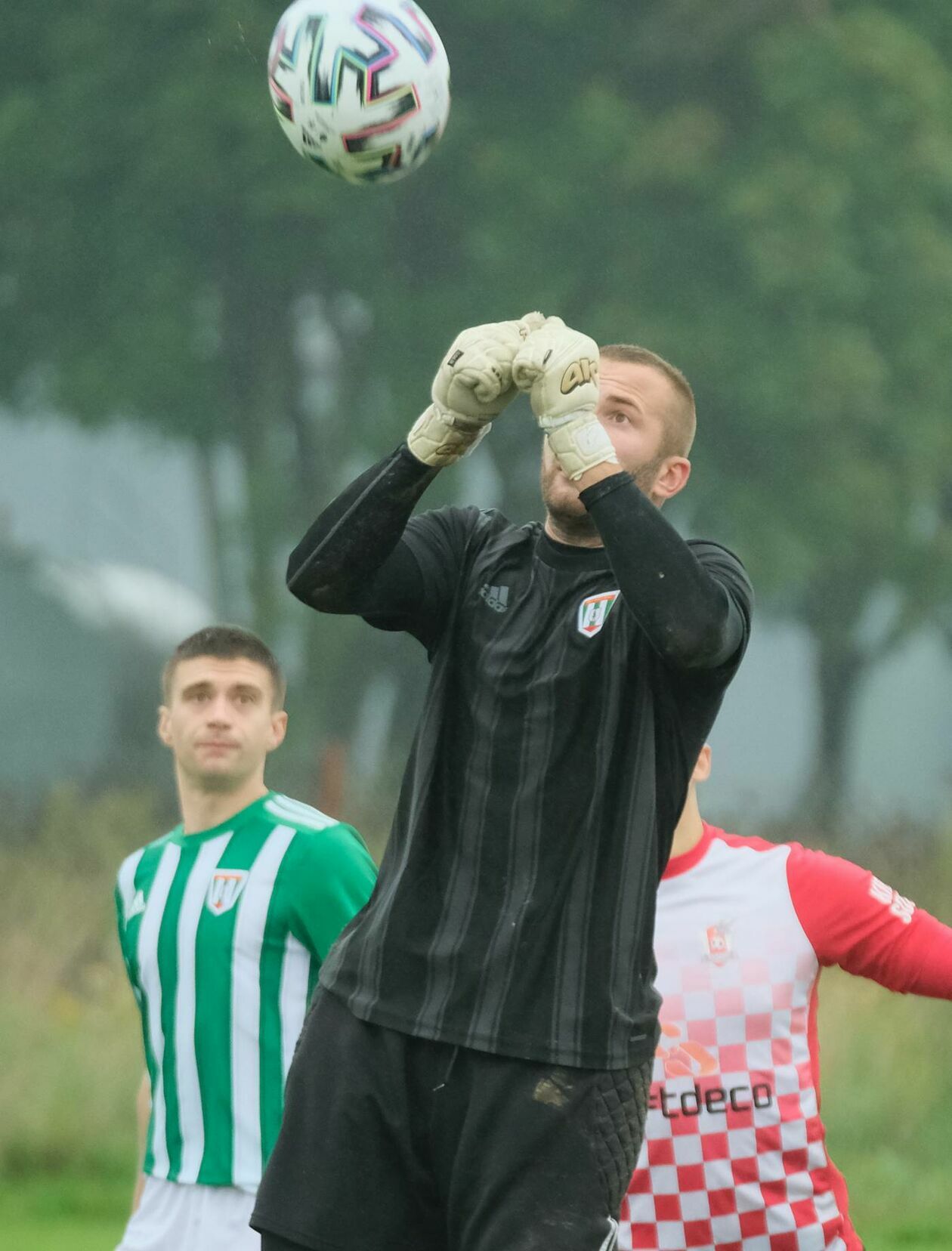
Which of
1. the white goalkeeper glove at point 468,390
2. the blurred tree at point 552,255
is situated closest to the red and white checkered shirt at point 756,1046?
the white goalkeeper glove at point 468,390

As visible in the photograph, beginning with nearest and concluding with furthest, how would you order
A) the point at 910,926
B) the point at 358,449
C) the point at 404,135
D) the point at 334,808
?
1. the point at 404,135
2. the point at 910,926
3. the point at 334,808
4. the point at 358,449

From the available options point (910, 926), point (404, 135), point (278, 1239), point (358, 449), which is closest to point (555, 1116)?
point (278, 1239)

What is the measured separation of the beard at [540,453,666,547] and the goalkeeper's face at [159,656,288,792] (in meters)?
1.66

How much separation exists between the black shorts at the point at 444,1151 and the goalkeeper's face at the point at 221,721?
1.66 meters

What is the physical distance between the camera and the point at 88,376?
34.7ft

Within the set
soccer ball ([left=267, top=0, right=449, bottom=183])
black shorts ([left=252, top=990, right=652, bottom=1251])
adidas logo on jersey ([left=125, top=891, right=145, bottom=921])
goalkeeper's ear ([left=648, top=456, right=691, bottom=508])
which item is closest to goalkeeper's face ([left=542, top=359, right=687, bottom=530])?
goalkeeper's ear ([left=648, top=456, right=691, bottom=508])

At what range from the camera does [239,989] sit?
4199mm

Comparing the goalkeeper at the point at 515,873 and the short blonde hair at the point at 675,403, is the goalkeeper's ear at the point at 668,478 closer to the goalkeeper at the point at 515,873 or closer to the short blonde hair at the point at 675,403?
the short blonde hair at the point at 675,403

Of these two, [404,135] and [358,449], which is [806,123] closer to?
[358,449]

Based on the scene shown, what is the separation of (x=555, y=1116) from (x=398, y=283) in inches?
332

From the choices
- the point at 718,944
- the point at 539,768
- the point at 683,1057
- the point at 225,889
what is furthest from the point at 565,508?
A: the point at 225,889

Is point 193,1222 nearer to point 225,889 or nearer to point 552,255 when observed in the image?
point 225,889

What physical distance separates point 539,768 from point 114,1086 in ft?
21.6

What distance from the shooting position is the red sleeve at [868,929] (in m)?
3.53
